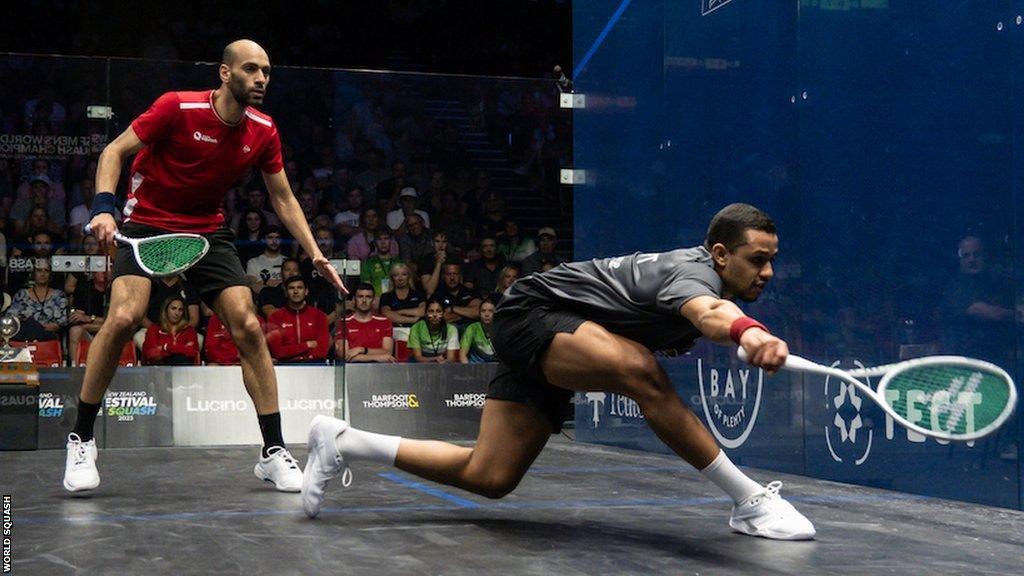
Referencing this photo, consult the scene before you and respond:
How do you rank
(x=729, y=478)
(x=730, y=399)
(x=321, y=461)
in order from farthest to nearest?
(x=730, y=399), (x=321, y=461), (x=729, y=478)

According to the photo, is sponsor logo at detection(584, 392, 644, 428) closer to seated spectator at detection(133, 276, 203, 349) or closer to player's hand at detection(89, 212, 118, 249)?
seated spectator at detection(133, 276, 203, 349)

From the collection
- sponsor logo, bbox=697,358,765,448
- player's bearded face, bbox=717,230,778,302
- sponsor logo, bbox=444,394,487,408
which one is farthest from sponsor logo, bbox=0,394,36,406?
player's bearded face, bbox=717,230,778,302

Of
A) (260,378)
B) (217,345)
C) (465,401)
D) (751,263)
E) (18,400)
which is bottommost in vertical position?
(465,401)

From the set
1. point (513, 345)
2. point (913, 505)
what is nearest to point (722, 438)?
point (913, 505)

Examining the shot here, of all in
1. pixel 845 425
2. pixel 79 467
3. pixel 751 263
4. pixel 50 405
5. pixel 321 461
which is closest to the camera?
pixel 751 263

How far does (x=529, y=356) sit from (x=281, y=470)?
1080 millimetres

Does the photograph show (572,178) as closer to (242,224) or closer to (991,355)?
(242,224)

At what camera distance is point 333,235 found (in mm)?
6586

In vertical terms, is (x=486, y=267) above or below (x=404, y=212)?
below

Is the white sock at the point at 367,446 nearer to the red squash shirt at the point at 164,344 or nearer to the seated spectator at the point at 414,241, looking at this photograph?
the red squash shirt at the point at 164,344

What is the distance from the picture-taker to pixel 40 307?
242 inches

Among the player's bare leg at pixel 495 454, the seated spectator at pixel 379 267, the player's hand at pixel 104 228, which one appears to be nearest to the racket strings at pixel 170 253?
the player's hand at pixel 104 228

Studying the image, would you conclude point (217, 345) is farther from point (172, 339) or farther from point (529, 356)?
point (529, 356)

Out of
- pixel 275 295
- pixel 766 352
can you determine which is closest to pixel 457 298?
pixel 275 295
